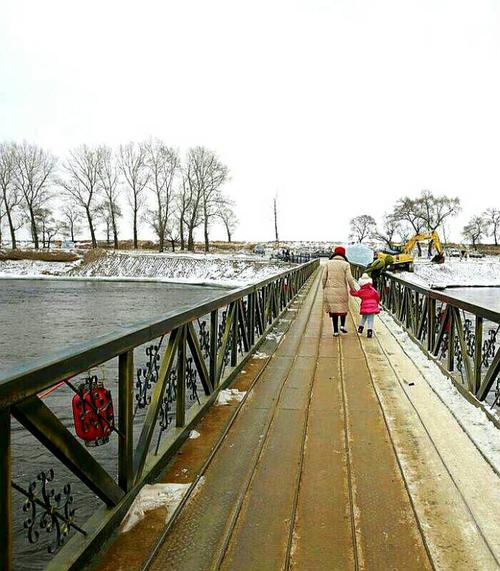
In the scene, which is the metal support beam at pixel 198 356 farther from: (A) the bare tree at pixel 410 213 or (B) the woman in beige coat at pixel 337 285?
(A) the bare tree at pixel 410 213

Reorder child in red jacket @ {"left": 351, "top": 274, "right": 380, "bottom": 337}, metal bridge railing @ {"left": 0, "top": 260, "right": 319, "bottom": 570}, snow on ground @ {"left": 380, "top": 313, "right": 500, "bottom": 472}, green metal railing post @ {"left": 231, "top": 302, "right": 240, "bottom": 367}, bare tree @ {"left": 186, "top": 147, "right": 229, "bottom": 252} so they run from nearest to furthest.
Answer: metal bridge railing @ {"left": 0, "top": 260, "right": 319, "bottom": 570} < snow on ground @ {"left": 380, "top": 313, "right": 500, "bottom": 472} < green metal railing post @ {"left": 231, "top": 302, "right": 240, "bottom": 367} < child in red jacket @ {"left": 351, "top": 274, "right": 380, "bottom": 337} < bare tree @ {"left": 186, "top": 147, "right": 229, "bottom": 252}

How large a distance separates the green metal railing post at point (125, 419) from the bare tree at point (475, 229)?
284ft

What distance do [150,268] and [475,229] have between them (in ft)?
191

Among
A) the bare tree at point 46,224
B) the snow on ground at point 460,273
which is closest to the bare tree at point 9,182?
the bare tree at point 46,224

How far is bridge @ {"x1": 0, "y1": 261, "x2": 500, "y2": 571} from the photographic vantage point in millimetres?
2117

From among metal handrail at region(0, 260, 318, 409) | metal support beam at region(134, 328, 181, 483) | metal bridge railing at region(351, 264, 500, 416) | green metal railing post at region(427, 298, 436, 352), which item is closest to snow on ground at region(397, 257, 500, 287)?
metal bridge railing at region(351, 264, 500, 416)

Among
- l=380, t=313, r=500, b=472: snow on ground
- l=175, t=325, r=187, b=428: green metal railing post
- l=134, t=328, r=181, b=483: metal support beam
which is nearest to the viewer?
l=134, t=328, r=181, b=483: metal support beam

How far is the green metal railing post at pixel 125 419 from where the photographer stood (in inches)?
101

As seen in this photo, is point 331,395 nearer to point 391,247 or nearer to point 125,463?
point 125,463

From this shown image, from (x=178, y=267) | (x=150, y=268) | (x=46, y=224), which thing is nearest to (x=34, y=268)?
(x=150, y=268)

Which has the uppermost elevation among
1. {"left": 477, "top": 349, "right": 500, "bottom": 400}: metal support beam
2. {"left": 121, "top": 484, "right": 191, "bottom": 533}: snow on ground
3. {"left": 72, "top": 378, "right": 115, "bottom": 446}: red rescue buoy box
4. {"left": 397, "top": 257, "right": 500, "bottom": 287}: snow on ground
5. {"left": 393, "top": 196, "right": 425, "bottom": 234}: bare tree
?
{"left": 393, "top": 196, "right": 425, "bottom": 234}: bare tree

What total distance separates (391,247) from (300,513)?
47146 millimetres

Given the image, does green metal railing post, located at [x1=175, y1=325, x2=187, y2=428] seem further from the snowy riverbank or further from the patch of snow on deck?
the snowy riverbank

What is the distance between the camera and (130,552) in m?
2.21
